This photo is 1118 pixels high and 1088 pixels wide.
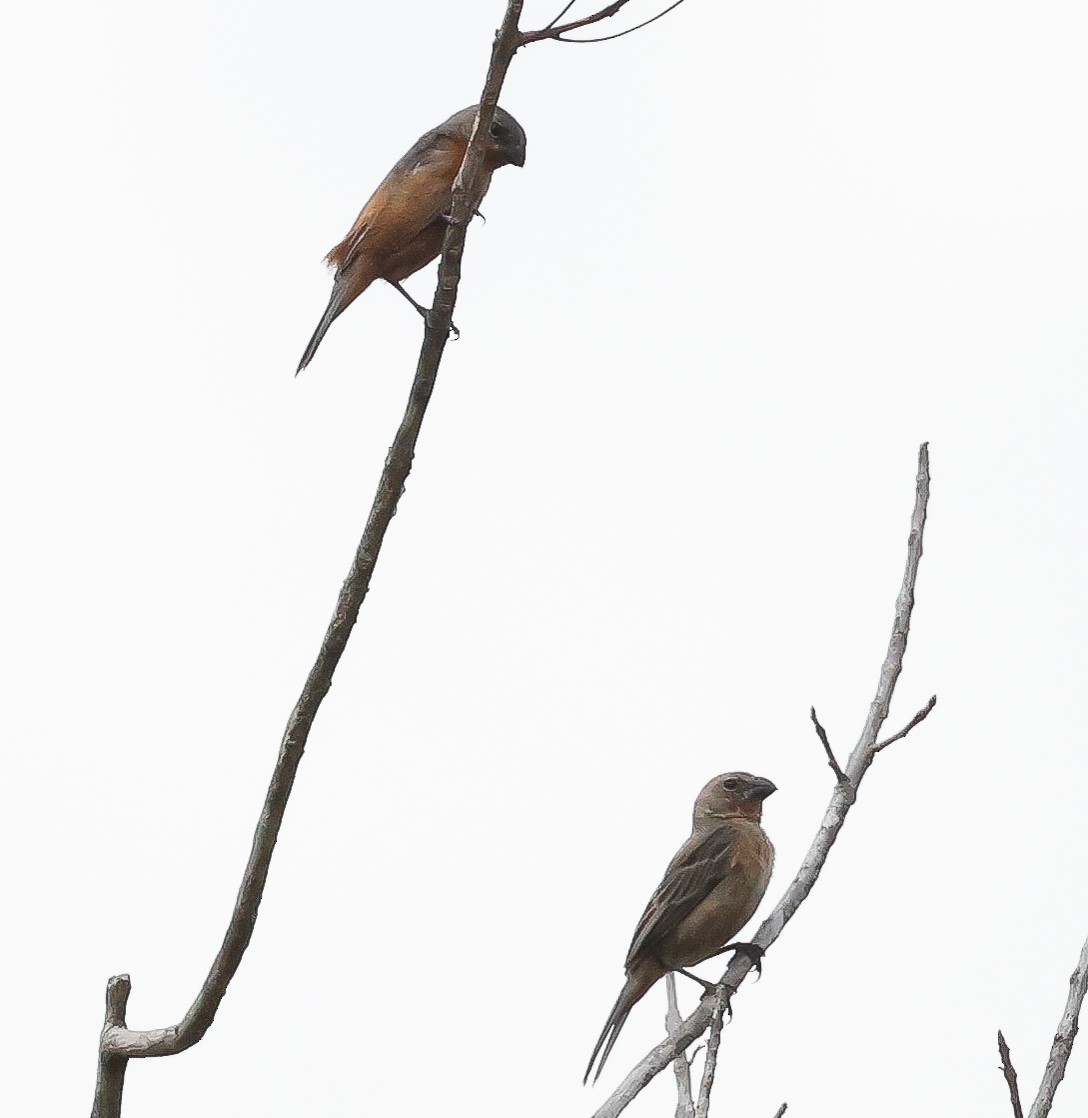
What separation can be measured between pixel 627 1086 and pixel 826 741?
101 centimetres

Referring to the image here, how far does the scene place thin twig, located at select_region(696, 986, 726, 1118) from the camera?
3622 millimetres

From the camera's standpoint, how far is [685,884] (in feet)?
22.0

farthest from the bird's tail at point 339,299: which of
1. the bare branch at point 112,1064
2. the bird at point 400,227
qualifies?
the bare branch at point 112,1064

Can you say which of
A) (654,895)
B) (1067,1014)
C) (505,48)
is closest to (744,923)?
(654,895)

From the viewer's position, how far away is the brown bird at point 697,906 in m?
6.56

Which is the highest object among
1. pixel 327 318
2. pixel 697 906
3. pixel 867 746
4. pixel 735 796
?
pixel 327 318

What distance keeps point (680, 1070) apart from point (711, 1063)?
76cm

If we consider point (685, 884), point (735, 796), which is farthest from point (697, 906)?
point (735, 796)

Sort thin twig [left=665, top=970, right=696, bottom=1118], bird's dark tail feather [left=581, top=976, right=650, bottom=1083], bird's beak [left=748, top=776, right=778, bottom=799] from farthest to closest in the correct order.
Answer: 1. bird's beak [left=748, top=776, right=778, bottom=799]
2. bird's dark tail feather [left=581, top=976, right=650, bottom=1083]
3. thin twig [left=665, top=970, right=696, bottom=1118]

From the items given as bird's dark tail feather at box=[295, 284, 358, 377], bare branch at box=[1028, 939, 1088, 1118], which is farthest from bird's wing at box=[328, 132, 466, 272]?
bare branch at box=[1028, 939, 1088, 1118]

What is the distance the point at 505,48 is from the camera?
3475mm

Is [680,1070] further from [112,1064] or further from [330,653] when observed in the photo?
[330,653]

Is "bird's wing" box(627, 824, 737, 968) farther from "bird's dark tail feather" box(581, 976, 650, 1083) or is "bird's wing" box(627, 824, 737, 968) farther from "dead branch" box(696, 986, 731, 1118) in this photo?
"dead branch" box(696, 986, 731, 1118)

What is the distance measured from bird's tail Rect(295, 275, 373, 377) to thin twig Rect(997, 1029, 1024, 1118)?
167 inches
